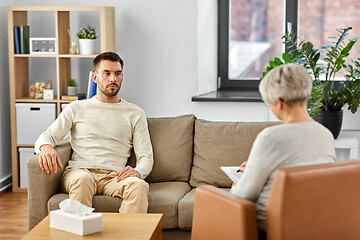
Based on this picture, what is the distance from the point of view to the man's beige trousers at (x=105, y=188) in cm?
315

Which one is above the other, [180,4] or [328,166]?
[180,4]

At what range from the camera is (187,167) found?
3672mm

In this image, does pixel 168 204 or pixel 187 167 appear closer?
pixel 168 204

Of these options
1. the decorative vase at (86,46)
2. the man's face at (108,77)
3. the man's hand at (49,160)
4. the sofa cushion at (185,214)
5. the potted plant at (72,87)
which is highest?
the decorative vase at (86,46)

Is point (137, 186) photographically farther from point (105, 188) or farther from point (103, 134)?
point (103, 134)

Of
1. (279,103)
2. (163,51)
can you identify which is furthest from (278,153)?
(163,51)

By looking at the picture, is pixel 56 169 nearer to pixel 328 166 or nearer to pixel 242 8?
pixel 328 166

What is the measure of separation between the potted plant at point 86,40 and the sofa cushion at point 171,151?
1.44 metres

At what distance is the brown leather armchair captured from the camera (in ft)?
6.93

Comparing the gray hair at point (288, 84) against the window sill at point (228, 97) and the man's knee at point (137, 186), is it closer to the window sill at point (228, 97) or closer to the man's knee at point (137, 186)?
the man's knee at point (137, 186)

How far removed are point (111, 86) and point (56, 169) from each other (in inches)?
24.3

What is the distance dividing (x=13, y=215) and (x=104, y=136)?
126cm

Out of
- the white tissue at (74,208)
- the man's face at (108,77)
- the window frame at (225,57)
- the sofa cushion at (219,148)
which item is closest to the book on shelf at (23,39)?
the man's face at (108,77)

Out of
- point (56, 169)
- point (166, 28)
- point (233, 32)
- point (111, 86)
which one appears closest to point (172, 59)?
point (166, 28)
